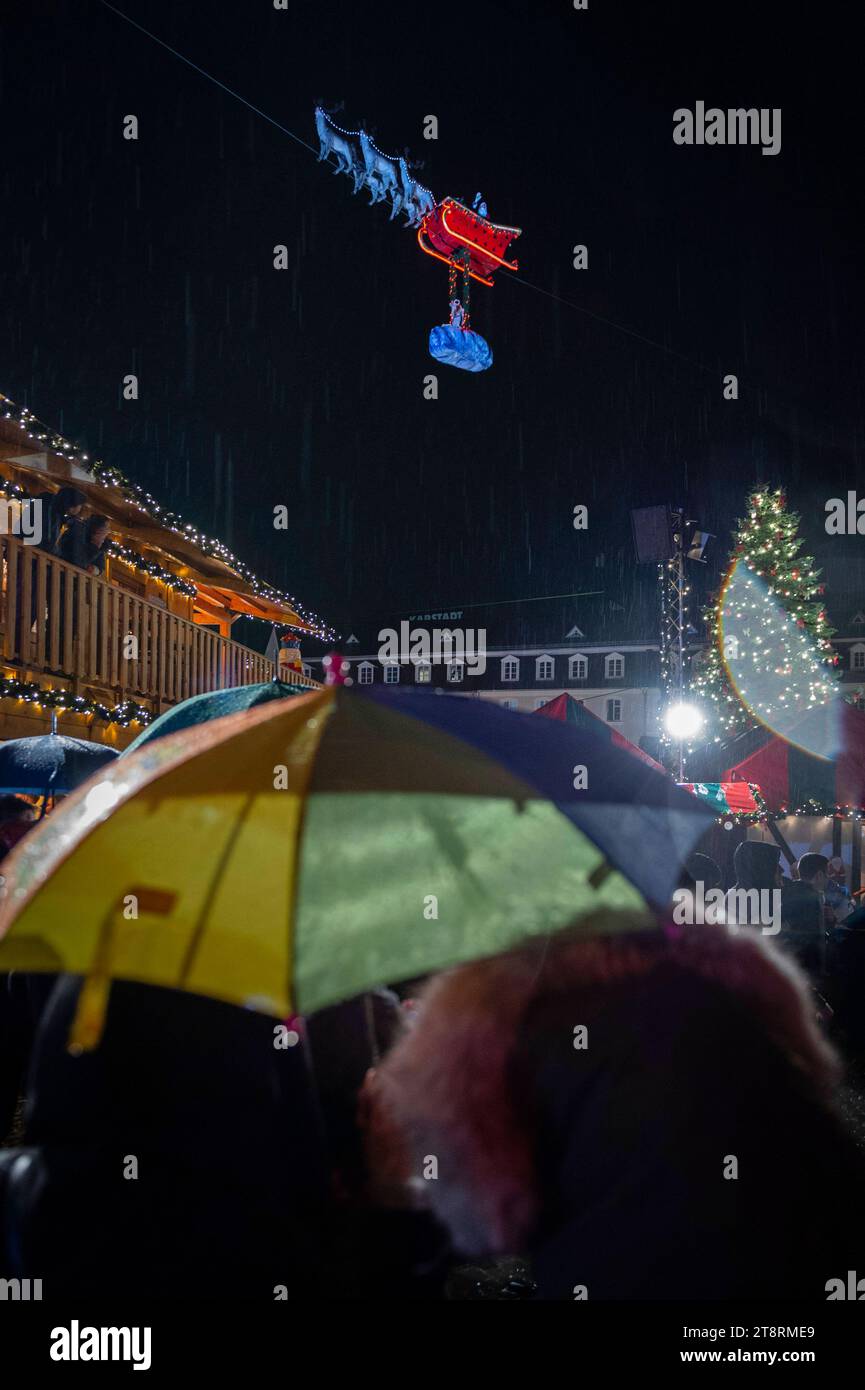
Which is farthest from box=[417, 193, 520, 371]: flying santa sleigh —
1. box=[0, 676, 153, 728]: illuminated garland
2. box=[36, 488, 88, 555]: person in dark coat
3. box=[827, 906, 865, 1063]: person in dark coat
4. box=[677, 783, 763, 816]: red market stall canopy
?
box=[827, 906, 865, 1063]: person in dark coat

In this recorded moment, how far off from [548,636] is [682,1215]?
55.7m

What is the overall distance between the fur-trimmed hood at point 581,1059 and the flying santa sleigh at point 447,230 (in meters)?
13.8

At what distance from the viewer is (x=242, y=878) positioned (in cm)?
192

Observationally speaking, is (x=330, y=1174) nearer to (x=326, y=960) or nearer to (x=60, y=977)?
(x=326, y=960)

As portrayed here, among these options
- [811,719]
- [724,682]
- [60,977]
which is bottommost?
[60,977]

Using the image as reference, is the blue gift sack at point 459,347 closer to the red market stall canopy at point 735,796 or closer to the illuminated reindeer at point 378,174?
the illuminated reindeer at point 378,174

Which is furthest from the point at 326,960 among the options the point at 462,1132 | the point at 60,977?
the point at 60,977

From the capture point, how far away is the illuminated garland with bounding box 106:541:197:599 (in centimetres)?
1465

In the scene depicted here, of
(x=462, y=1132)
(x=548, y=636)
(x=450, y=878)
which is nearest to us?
(x=462, y=1132)

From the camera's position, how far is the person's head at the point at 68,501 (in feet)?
40.0

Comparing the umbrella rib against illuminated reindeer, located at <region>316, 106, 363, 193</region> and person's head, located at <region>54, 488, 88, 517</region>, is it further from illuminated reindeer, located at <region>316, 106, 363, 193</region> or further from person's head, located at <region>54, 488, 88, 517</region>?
illuminated reindeer, located at <region>316, 106, 363, 193</region>

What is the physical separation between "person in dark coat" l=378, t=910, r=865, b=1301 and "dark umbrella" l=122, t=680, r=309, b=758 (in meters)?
1.91

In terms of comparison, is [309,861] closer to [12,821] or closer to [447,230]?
[12,821]

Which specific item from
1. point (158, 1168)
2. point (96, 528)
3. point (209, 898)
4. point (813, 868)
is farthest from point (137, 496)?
point (158, 1168)
